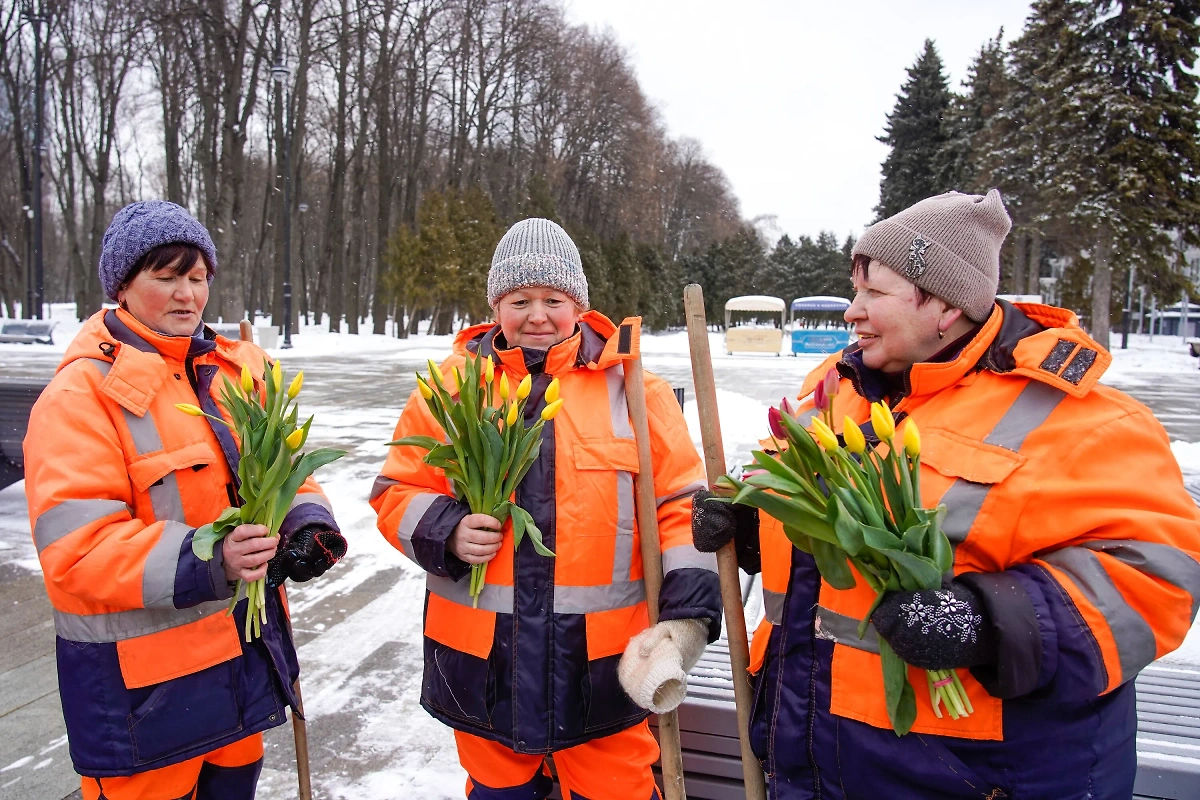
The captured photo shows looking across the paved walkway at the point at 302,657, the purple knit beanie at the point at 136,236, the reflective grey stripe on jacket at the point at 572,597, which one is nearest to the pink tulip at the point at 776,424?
the reflective grey stripe on jacket at the point at 572,597

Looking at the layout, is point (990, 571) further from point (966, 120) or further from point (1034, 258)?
point (966, 120)

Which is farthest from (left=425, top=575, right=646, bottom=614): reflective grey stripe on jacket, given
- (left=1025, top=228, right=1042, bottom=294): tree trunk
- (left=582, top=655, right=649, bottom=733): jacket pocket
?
(left=1025, top=228, right=1042, bottom=294): tree trunk

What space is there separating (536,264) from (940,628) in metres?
1.35

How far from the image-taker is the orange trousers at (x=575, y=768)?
2.06 m

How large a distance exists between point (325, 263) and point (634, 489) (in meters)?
38.9

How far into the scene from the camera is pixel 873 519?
1395mm

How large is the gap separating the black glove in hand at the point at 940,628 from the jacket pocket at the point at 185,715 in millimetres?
1563

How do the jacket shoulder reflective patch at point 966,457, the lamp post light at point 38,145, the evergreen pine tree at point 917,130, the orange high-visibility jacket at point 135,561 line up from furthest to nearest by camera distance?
the evergreen pine tree at point 917,130
the lamp post light at point 38,145
the orange high-visibility jacket at point 135,561
the jacket shoulder reflective patch at point 966,457

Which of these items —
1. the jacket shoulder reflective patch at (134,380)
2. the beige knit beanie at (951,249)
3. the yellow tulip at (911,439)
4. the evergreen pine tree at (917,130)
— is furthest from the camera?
the evergreen pine tree at (917,130)

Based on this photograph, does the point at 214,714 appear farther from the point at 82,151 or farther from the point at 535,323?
the point at 82,151

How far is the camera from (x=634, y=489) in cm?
209

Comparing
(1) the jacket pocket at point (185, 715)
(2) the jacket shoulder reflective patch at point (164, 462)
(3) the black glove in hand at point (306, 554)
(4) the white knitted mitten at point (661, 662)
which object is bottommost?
(1) the jacket pocket at point (185, 715)

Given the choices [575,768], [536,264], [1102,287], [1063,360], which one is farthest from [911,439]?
[1102,287]

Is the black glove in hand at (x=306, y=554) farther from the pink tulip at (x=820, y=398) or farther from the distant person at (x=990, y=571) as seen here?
the pink tulip at (x=820, y=398)
